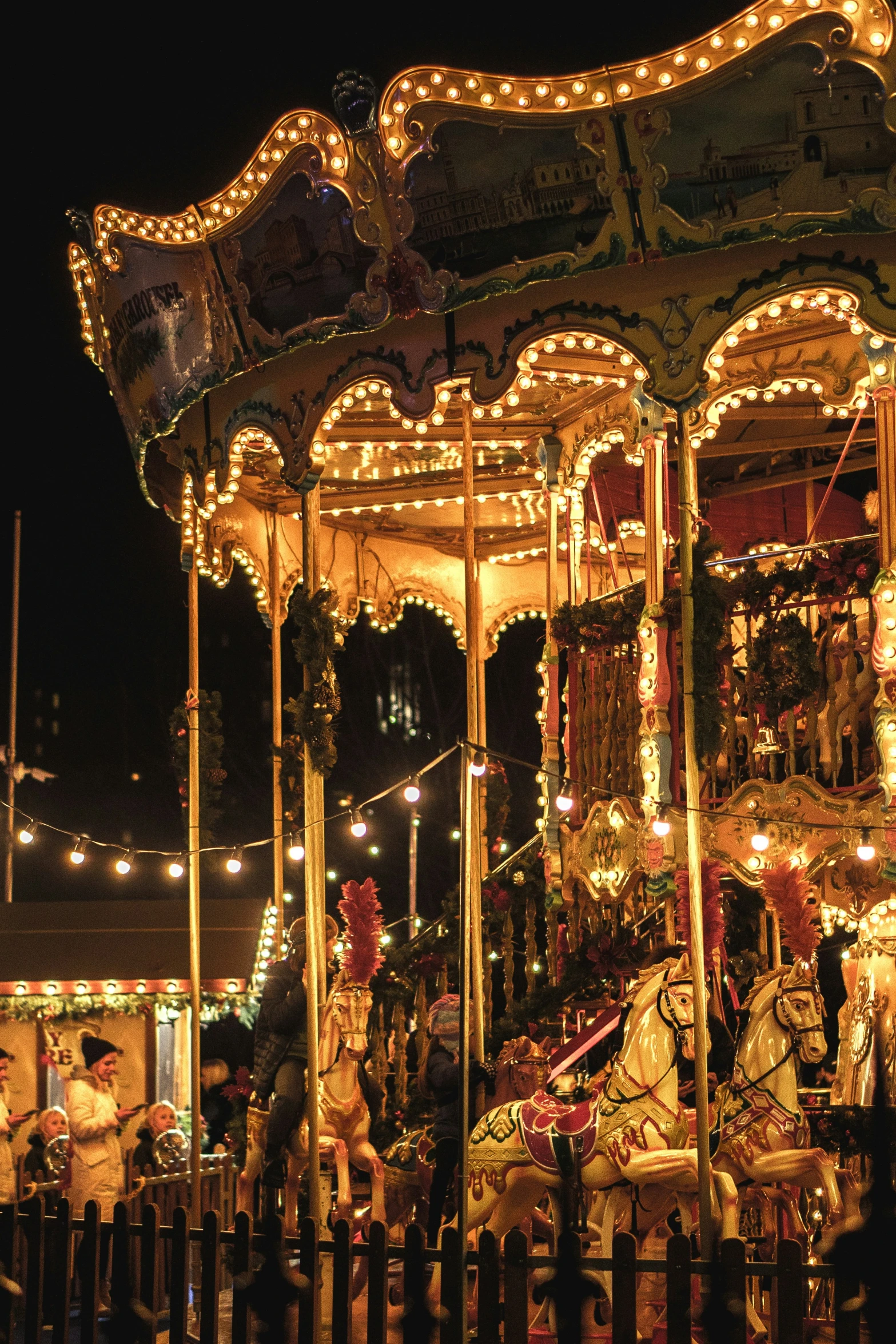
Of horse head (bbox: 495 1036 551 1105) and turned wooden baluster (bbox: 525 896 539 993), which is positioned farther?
turned wooden baluster (bbox: 525 896 539 993)

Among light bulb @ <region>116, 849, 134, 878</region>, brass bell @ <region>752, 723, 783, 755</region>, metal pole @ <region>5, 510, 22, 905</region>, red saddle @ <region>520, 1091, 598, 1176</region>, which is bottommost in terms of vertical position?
red saddle @ <region>520, 1091, 598, 1176</region>

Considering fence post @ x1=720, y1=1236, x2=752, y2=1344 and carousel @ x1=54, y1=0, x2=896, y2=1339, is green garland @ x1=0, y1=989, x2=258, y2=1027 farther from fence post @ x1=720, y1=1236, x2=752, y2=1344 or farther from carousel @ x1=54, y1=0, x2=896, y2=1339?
fence post @ x1=720, y1=1236, x2=752, y2=1344

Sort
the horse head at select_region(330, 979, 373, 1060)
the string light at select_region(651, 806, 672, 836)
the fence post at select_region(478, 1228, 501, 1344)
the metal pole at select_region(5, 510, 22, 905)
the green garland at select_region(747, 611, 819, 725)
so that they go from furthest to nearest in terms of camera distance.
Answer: the metal pole at select_region(5, 510, 22, 905)
the horse head at select_region(330, 979, 373, 1060)
the green garland at select_region(747, 611, 819, 725)
the string light at select_region(651, 806, 672, 836)
the fence post at select_region(478, 1228, 501, 1344)

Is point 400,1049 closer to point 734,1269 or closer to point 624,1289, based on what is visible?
point 624,1289

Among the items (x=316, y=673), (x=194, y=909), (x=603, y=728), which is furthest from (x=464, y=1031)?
(x=603, y=728)

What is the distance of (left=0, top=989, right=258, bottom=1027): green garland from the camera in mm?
16344

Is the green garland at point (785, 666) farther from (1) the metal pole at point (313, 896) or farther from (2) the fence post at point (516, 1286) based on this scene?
(2) the fence post at point (516, 1286)

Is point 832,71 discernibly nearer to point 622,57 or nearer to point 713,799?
point 622,57

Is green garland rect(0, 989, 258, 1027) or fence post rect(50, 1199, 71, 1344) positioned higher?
green garland rect(0, 989, 258, 1027)

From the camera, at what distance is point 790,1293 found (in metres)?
6.14

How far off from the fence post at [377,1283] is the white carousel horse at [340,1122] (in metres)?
1.91

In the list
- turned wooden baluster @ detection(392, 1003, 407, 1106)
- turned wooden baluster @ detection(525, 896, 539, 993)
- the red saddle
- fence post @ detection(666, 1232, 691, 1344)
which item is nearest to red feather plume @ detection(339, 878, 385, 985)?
turned wooden baluster @ detection(525, 896, 539, 993)

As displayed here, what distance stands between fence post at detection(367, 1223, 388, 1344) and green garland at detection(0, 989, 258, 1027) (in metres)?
9.18

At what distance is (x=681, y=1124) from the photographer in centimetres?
793
